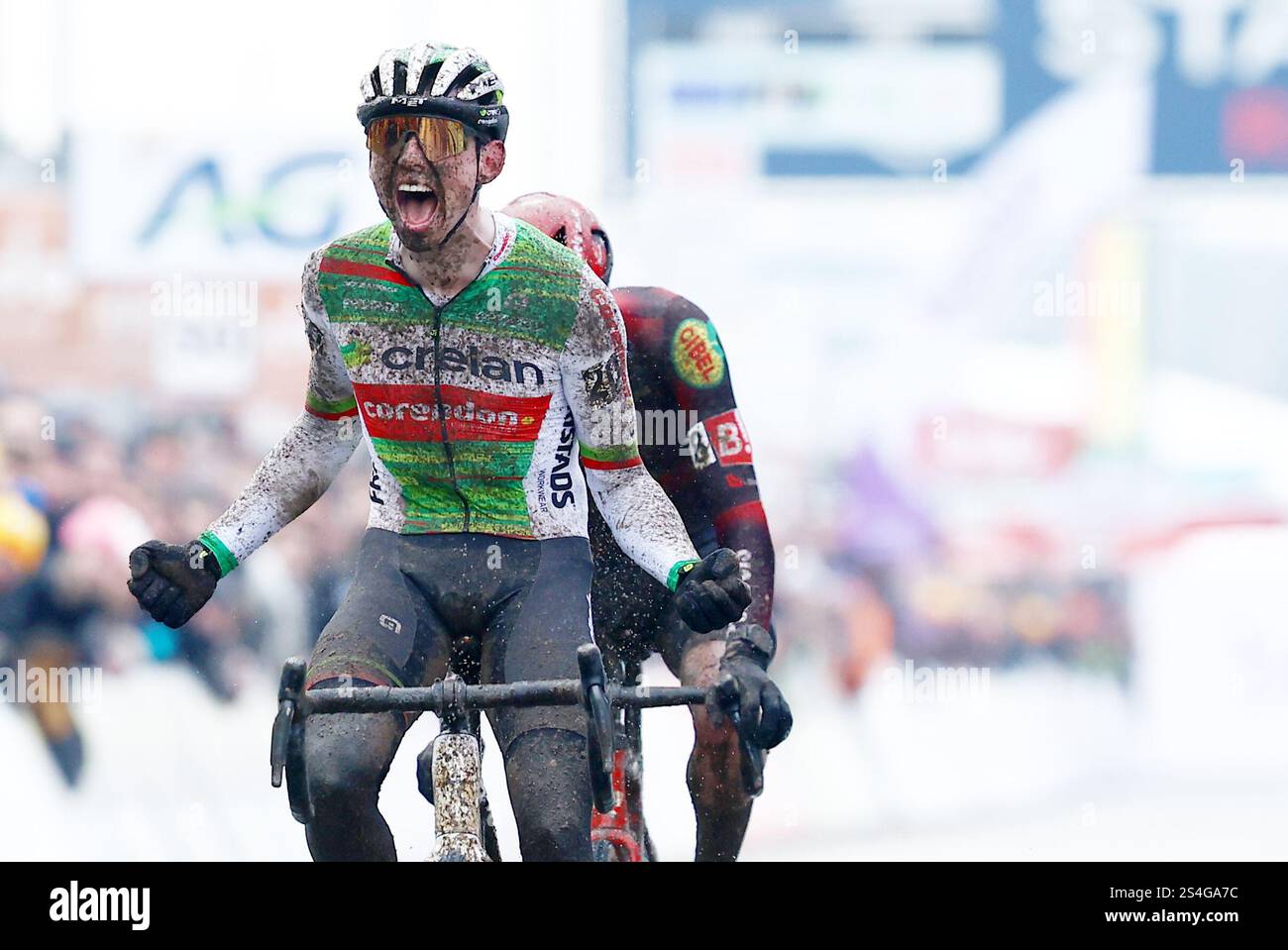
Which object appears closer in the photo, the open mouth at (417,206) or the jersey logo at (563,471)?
the open mouth at (417,206)

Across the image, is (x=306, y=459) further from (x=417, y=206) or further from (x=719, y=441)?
(x=719, y=441)

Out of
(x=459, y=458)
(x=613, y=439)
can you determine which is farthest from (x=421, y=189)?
(x=613, y=439)

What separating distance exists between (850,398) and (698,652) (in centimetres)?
1092

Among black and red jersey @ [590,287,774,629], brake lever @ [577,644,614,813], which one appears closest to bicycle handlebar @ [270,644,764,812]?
brake lever @ [577,644,614,813]

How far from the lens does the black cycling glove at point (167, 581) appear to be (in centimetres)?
521

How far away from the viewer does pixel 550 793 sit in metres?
4.93

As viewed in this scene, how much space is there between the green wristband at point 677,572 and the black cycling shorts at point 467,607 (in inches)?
8.7

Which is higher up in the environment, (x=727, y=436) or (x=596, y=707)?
(x=727, y=436)

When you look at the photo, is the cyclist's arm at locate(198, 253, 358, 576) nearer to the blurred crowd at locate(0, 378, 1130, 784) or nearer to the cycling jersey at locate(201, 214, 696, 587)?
the cycling jersey at locate(201, 214, 696, 587)

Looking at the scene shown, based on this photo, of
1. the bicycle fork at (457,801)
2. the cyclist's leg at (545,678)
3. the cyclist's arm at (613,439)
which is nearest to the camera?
the bicycle fork at (457,801)

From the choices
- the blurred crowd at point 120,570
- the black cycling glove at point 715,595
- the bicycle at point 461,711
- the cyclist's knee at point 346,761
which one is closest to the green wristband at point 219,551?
the cyclist's knee at point 346,761

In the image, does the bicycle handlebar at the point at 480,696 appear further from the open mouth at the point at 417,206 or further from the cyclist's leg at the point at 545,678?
the open mouth at the point at 417,206

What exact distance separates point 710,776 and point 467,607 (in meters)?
1.35
